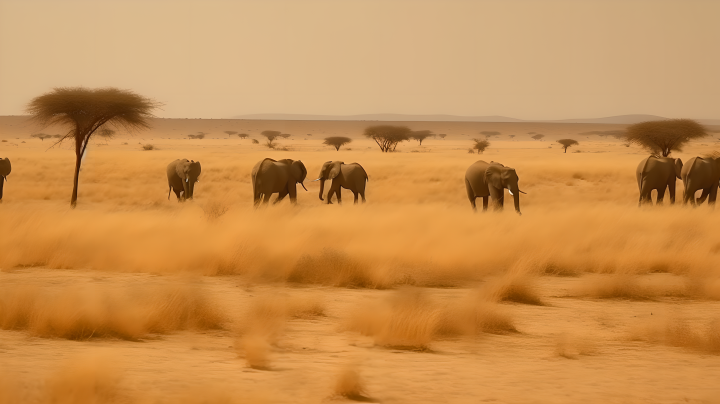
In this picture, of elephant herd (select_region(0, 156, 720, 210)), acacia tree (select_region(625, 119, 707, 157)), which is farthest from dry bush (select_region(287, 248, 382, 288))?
acacia tree (select_region(625, 119, 707, 157))

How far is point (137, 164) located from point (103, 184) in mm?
6936

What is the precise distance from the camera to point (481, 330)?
27.1ft

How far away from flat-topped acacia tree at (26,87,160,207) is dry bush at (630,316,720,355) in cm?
1906

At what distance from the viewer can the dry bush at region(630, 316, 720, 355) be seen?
7656mm

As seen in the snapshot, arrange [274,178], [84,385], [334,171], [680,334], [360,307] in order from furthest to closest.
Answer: [334,171] → [274,178] → [360,307] → [680,334] → [84,385]

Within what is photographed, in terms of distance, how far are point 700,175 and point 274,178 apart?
39.5ft

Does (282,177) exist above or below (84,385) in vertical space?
above

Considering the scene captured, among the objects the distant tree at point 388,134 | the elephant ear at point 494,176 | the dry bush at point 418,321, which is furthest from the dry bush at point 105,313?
the distant tree at point 388,134

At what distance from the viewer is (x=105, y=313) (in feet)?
25.9

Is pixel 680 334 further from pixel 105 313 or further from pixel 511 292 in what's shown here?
pixel 105 313

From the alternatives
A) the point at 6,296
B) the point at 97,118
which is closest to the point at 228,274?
the point at 6,296

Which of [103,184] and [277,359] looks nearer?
[277,359]

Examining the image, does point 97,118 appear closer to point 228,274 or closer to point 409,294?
point 228,274

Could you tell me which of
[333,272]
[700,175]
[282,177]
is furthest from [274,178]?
[700,175]
